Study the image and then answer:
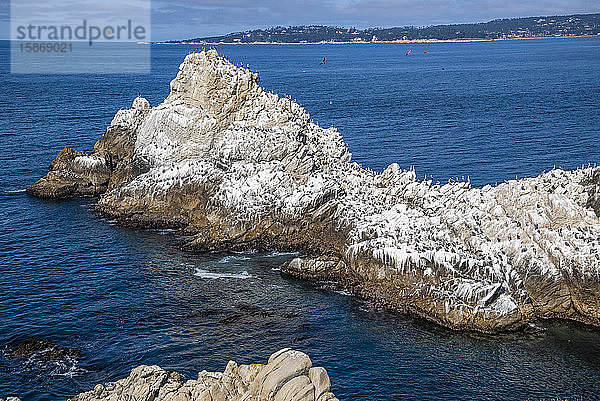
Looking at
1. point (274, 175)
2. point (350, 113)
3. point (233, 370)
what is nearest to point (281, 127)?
point (274, 175)

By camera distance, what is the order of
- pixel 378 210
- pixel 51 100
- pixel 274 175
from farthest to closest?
pixel 51 100 < pixel 274 175 < pixel 378 210

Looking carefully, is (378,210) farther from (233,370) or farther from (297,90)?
(297,90)

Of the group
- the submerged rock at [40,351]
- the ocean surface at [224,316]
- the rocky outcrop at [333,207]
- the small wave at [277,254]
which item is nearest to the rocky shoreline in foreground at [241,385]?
the ocean surface at [224,316]

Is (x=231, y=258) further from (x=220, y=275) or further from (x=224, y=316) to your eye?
(x=224, y=316)

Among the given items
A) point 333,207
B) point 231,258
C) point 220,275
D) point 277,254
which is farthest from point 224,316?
point 333,207

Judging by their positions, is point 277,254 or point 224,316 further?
point 277,254

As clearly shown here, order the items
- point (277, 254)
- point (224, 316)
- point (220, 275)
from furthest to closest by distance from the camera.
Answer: point (277, 254), point (220, 275), point (224, 316)
